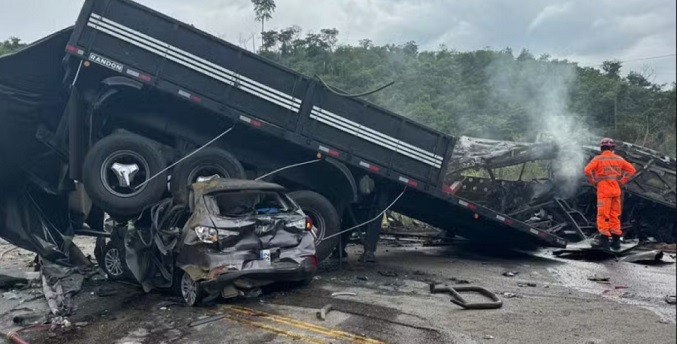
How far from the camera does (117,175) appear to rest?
292 inches

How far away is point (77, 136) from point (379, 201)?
4.30 metres

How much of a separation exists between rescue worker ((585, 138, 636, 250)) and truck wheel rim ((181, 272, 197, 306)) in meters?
6.31

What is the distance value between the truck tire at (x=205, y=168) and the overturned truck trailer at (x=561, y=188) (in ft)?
14.9

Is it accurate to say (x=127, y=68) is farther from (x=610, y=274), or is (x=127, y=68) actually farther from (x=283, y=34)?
(x=283, y=34)

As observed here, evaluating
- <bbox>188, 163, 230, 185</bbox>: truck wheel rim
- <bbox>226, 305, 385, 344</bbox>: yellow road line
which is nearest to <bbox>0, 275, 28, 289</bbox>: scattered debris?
<bbox>188, 163, 230, 185</bbox>: truck wheel rim

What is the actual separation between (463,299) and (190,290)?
2.81 meters

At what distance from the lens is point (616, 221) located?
903 centimetres

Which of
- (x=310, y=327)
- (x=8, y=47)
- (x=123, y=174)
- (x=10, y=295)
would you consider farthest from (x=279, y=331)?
(x=8, y=47)

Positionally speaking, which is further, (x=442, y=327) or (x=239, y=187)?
(x=239, y=187)

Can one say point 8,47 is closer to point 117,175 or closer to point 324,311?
point 117,175

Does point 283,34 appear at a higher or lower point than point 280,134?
higher

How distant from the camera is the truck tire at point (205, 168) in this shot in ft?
25.1

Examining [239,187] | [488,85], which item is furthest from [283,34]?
[239,187]

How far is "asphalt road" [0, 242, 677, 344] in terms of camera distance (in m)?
4.86
